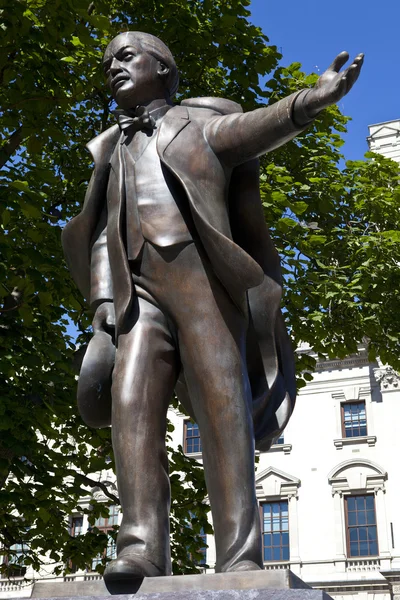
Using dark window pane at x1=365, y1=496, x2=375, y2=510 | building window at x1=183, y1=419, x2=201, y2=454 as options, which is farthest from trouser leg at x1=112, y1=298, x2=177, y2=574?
building window at x1=183, y1=419, x2=201, y2=454

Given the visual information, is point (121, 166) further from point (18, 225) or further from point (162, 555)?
point (18, 225)

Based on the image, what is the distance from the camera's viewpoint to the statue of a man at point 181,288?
2836mm

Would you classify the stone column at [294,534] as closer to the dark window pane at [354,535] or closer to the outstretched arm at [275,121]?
→ the dark window pane at [354,535]

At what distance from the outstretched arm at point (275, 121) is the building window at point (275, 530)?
28799mm

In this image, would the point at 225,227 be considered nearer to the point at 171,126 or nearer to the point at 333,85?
the point at 171,126

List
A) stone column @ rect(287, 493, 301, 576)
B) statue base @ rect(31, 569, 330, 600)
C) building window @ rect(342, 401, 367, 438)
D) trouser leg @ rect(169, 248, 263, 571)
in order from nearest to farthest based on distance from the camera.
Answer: statue base @ rect(31, 569, 330, 600) → trouser leg @ rect(169, 248, 263, 571) → stone column @ rect(287, 493, 301, 576) → building window @ rect(342, 401, 367, 438)

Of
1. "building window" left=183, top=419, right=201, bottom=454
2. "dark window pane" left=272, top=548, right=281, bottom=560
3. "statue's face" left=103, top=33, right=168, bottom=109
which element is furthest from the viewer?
"building window" left=183, top=419, right=201, bottom=454

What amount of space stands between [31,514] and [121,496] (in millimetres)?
7366

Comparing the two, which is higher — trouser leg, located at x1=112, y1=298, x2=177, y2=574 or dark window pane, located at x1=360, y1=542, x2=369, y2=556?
dark window pane, located at x1=360, y1=542, x2=369, y2=556

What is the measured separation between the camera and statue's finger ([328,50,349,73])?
115 inches

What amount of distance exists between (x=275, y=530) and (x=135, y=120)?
29850mm

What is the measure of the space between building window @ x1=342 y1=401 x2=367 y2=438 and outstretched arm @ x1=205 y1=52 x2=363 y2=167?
29.8m

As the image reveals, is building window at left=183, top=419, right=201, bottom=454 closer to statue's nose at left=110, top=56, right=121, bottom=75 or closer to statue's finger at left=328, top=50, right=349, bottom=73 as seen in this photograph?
statue's nose at left=110, top=56, right=121, bottom=75

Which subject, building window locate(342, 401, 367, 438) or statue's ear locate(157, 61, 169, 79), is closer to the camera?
statue's ear locate(157, 61, 169, 79)
